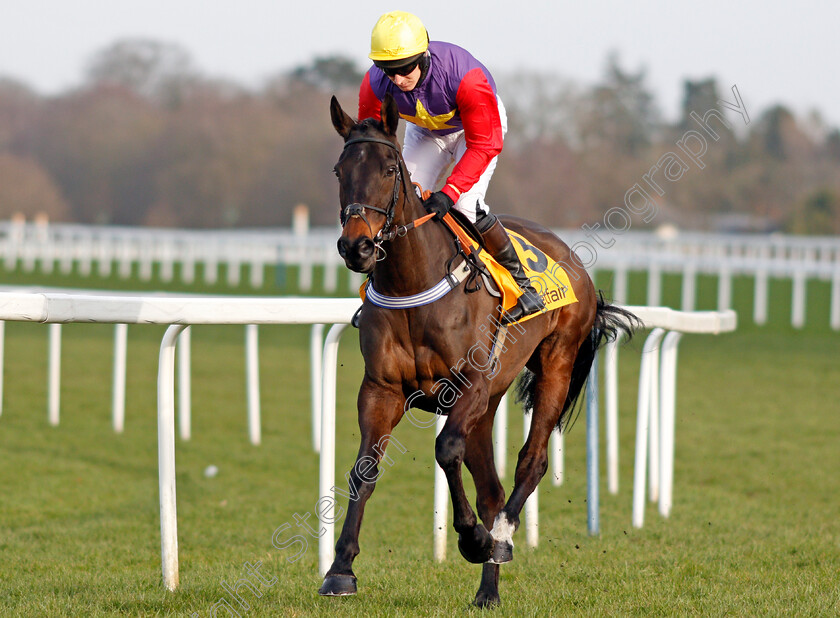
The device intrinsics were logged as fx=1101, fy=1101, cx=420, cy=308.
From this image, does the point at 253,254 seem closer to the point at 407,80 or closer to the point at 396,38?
the point at 407,80

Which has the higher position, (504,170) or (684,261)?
(504,170)

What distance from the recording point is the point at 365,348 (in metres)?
3.60

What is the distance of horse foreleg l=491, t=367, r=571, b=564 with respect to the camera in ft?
12.3

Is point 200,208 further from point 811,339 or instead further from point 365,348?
point 365,348

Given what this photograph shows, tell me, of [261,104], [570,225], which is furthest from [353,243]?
[261,104]

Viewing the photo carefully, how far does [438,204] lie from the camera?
12.1 feet

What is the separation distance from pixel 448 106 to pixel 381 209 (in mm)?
707

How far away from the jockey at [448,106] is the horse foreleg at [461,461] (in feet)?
1.50

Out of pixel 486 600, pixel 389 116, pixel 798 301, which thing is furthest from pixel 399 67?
pixel 798 301

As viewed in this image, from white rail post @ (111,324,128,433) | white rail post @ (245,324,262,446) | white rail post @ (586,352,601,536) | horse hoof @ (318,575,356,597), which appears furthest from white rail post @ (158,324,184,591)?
white rail post @ (111,324,128,433)

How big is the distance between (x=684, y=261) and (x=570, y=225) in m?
27.1

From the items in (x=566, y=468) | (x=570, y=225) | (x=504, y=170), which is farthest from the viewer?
(x=504, y=170)

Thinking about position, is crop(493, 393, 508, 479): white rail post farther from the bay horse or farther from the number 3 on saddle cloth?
the bay horse

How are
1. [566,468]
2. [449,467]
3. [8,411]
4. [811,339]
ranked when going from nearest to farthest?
[449,467] → [566,468] → [8,411] → [811,339]
